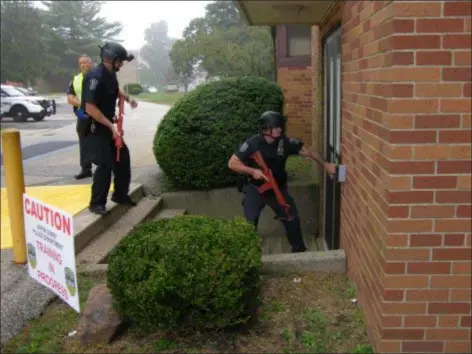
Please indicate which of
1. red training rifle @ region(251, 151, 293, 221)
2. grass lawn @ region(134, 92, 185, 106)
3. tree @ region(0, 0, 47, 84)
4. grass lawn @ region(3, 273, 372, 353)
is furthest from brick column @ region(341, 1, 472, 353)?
tree @ region(0, 0, 47, 84)

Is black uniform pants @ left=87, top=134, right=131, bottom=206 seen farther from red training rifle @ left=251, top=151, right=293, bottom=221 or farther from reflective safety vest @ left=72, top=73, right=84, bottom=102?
reflective safety vest @ left=72, top=73, right=84, bottom=102

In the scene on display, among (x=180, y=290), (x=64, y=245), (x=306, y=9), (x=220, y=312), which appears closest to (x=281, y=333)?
(x=220, y=312)

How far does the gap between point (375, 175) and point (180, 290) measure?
1287 mm

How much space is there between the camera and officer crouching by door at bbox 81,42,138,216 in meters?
5.03

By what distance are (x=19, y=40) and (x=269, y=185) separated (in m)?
55.8

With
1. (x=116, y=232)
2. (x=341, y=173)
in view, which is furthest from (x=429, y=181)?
(x=116, y=232)

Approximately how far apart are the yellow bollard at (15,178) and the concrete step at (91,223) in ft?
2.07

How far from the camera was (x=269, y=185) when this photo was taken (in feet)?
17.6

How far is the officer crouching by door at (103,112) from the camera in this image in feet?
16.5

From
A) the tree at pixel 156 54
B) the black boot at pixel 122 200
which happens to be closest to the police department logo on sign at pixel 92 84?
the black boot at pixel 122 200

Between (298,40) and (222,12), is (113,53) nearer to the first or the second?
(298,40)

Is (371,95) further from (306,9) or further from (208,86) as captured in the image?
(208,86)

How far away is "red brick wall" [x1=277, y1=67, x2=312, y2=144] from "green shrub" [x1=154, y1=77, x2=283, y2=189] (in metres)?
2.05

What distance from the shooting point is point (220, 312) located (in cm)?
319
